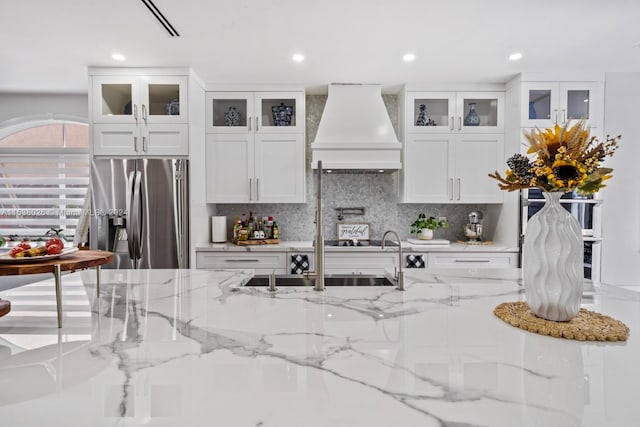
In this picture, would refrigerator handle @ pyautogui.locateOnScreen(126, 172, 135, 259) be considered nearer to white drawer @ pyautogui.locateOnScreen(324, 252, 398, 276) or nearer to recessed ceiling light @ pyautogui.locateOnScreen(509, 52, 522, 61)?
white drawer @ pyautogui.locateOnScreen(324, 252, 398, 276)

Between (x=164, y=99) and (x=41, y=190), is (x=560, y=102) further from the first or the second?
(x=41, y=190)

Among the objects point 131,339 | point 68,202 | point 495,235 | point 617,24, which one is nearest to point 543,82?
point 617,24

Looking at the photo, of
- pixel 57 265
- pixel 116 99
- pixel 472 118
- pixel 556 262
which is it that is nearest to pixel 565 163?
pixel 556 262

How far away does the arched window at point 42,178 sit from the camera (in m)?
4.09

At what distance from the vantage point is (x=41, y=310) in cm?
129

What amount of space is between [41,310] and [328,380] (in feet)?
3.67

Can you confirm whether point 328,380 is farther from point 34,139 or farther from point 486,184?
point 34,139

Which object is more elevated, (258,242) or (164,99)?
(164,99)

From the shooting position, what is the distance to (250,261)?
3.42m

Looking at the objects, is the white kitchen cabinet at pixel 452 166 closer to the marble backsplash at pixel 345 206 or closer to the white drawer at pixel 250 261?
the marble backsplash at pixel 345 206

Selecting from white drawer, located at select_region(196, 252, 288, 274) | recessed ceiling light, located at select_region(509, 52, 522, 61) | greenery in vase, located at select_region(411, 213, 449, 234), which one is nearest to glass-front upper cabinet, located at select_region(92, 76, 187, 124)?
white drawer, located at select_region(196, 252, 288, 274)

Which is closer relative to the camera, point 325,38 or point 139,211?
point 325,38

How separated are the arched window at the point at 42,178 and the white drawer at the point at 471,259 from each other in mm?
3837

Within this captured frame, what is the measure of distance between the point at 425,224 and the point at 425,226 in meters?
0.02
